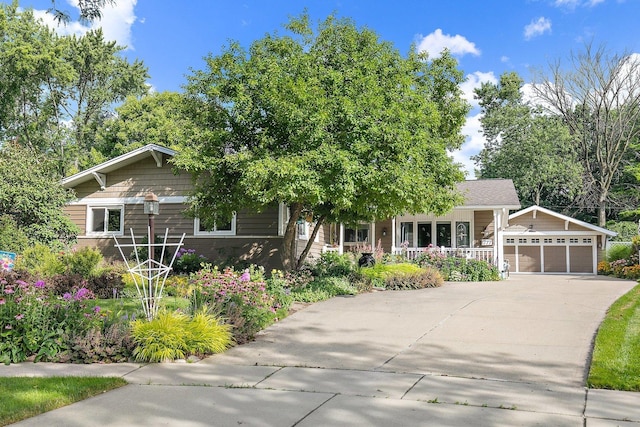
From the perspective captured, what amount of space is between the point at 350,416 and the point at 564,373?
3.09 meters

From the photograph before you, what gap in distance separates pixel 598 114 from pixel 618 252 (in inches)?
672

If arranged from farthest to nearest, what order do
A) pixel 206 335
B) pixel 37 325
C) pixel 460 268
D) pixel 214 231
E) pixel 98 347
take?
pixel 460 268 < pixel 214 231 < pixel 206 335 < pixel 37 325 < pixel 98 347

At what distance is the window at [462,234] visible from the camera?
22875 mm

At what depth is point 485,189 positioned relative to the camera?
23.7 meters

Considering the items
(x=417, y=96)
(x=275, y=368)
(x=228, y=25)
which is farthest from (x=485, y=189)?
(x=275, y=368)

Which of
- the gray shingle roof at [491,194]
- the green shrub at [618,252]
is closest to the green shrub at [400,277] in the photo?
the gray shingle roof at [491,194]

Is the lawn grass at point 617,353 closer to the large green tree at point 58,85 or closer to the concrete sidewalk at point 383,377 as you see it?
the concrete sidewalk at point 383,377

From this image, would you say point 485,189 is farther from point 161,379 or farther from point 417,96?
point 161,379

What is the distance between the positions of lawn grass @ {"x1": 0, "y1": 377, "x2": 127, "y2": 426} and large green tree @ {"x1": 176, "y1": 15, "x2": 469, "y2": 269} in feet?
19.9

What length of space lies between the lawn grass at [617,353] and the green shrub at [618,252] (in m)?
14.3

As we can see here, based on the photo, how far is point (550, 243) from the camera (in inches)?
1100

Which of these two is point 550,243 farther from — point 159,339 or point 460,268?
point 159,339

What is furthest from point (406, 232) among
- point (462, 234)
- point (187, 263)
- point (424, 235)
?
point (187, 263)

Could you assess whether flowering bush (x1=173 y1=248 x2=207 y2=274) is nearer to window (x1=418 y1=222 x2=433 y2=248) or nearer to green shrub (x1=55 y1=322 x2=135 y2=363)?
green shrub (x1=55 y1=322 x2=135 y2=363)
